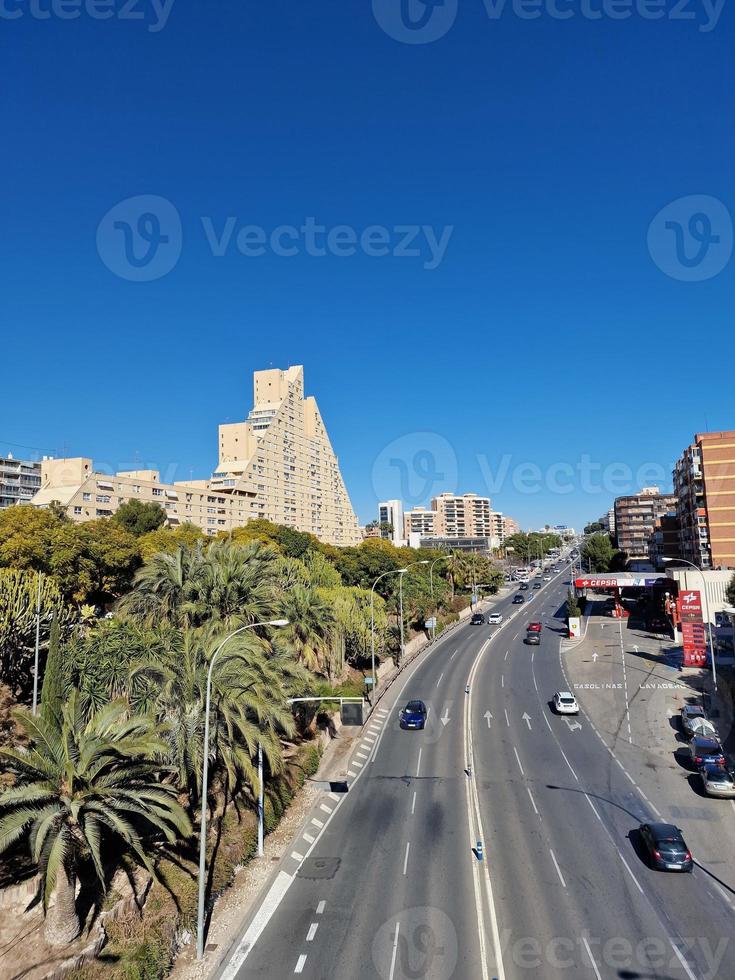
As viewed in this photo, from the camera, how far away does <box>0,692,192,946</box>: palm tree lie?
652 inches

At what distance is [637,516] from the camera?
562ft

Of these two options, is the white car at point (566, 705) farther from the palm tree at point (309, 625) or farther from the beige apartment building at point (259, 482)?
the beige apartment building at point (259, 482)

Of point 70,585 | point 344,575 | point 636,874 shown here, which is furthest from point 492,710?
point 344,575

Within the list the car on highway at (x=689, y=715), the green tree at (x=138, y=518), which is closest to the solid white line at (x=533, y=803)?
the car on highway at (x=689, y=715)

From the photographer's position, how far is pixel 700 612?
5256 centimetres

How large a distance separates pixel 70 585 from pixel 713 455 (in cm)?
7722

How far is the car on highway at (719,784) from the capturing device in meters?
27.2

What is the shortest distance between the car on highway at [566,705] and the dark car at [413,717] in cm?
938

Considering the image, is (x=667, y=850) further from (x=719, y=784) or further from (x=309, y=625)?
(x=309, y=625)

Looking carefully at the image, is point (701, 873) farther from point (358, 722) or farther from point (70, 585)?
point (70, 585)

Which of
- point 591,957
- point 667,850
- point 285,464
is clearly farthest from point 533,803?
point 285,464

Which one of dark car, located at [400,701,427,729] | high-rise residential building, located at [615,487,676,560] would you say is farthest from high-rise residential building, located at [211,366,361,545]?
dark car, located at [400,701,427,729]

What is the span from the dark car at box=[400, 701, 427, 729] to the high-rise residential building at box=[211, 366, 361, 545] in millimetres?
91926

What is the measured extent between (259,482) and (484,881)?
118346 mm
